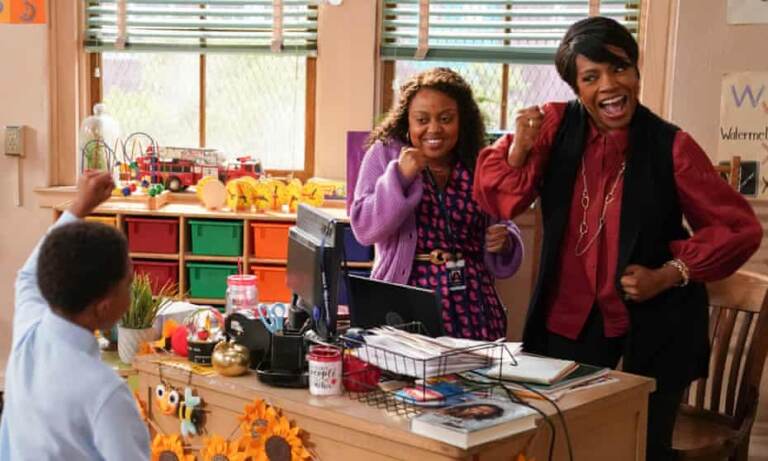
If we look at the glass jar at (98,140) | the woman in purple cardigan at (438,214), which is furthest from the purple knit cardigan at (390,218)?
the glass jar at (98,140)

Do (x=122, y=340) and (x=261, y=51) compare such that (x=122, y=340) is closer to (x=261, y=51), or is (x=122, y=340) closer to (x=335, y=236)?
(x=335, y=236)

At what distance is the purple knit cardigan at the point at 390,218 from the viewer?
246 centimetres

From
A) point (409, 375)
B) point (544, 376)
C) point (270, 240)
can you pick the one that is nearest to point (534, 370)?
point (544, 376)

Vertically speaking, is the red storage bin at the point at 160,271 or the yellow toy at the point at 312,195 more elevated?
the yellow toy at the point at 312,195

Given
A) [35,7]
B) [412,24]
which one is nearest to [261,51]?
[412,24]

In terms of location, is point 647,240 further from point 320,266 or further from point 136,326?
point 136,326

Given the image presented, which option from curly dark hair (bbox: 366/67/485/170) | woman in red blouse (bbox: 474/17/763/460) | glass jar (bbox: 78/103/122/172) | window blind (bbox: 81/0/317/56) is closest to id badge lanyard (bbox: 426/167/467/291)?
curly dark hair (bbox: 366/67/485/170)

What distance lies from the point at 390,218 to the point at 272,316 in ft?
1.37

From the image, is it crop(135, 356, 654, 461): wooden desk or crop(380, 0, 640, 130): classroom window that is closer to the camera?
crop(135, 356, 654, 461): wooden desk

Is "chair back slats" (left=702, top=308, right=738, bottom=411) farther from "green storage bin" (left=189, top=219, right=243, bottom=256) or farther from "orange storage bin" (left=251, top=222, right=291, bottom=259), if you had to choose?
"green storage bin" (left=189, top=219, right=243, bottom=256)

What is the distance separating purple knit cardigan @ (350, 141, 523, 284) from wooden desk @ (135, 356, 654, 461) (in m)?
0.60

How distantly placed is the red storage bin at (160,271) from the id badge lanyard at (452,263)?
1.63 metres

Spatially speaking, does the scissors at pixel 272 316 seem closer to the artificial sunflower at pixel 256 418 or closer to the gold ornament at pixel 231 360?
the gold ornament at pixel 231 360

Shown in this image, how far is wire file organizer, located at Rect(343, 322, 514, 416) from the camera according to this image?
183 centimetres
